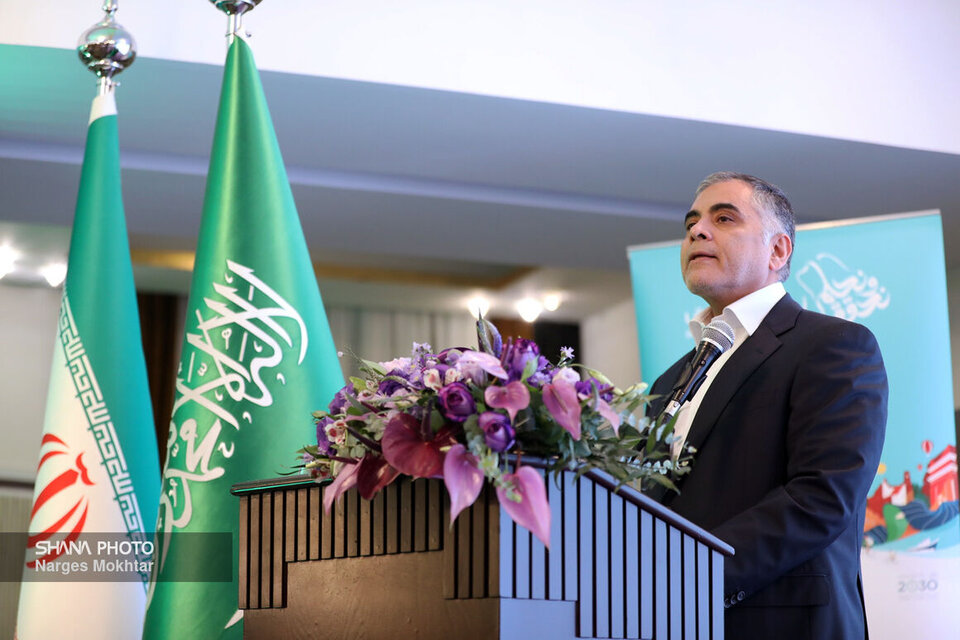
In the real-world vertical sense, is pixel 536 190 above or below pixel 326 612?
above

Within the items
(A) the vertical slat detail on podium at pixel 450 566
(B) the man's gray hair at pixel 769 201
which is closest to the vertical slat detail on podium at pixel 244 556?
(A) the vertical slat detail on podium at pixel 450 566

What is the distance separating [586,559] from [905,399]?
10.5 feet

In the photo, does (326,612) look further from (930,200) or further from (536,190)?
(930,200)

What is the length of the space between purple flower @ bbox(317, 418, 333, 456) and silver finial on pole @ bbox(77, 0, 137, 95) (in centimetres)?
235

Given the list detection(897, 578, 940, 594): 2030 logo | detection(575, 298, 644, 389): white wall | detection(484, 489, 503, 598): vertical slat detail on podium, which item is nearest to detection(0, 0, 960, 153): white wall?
detection(897, 578, 940, 594): 2030 logo

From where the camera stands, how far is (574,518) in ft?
3.84

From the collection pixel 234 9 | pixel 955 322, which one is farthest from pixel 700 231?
pixel 955 322

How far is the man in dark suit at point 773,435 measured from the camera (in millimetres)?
1612

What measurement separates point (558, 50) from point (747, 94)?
2.55 ft

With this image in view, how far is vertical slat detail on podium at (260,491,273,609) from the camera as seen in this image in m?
1.35

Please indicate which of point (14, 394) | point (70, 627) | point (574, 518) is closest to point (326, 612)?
point (574, 518)

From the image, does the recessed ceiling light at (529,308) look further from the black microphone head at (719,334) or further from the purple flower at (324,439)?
the purple flower at (324,439)

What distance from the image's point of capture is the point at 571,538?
1165 millimetres

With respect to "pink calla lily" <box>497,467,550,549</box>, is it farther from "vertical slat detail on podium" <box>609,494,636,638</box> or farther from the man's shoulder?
the man's shoulder
